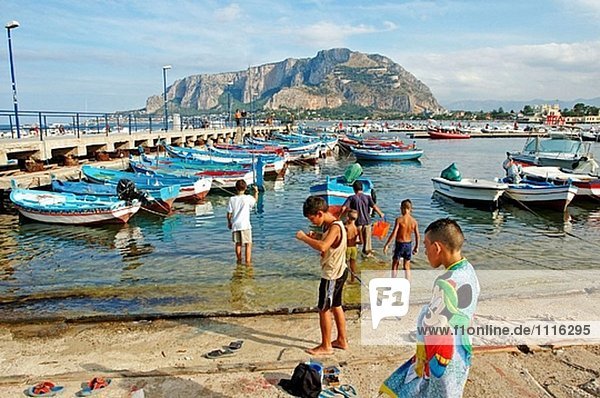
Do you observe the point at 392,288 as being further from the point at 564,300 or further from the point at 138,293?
the point at 138,293

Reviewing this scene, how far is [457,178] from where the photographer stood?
22359 millimetres

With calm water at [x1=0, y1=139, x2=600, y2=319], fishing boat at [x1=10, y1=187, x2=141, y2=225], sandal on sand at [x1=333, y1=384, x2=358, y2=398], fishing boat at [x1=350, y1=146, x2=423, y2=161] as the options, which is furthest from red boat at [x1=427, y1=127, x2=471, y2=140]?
sandal on sand at [x1=333, y1=384, x2=358, y2=398]

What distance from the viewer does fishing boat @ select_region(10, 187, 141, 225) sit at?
15.9m

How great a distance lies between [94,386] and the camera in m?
4.99

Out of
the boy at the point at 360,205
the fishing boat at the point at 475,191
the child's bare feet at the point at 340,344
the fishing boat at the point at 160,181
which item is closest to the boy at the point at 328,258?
the child's bare feet at the point at 340,344

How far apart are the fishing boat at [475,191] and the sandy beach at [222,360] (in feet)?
48.2

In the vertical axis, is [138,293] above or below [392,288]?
below

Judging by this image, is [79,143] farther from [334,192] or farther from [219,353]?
[219,353]

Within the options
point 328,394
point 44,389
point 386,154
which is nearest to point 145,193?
point 44,389

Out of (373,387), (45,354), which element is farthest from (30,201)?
(373,387)

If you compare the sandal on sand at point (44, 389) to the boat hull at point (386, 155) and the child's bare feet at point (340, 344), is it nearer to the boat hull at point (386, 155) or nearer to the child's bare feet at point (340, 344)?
the child's bare feet at point (340, 344)

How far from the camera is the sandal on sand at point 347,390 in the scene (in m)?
4.83

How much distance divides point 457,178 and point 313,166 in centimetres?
1980

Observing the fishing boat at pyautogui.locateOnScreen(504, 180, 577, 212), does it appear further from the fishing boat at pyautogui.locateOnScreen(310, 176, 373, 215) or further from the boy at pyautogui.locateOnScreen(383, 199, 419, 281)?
the boy at pyautogui.locateOnScreen(383, 199, 419, 281)
